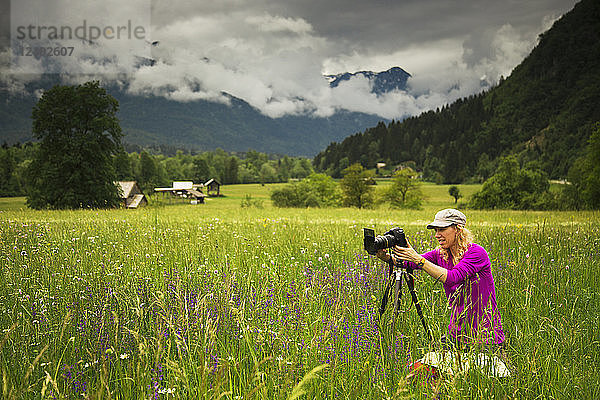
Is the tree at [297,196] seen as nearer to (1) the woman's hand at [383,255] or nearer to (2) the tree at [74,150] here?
(2) the tree at [74,150]

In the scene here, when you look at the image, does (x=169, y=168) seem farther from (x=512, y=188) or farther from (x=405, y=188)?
(x=512, y=188)

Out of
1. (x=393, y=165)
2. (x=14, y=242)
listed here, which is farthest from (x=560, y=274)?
(x=393, y=165)

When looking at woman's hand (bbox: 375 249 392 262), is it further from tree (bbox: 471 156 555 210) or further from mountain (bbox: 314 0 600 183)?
mountain (bbox: 314 0 600 183)

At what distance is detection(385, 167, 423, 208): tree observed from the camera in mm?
69250

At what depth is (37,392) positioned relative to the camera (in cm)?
267

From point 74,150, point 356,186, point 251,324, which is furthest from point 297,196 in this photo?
point 251,324

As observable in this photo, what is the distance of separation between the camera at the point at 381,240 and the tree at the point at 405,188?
67.2 m

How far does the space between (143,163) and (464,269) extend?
9698 centimetres

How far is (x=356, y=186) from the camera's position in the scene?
222 feet

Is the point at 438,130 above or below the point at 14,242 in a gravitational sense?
above

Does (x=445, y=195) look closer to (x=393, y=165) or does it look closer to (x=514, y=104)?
(x=393, y=165)

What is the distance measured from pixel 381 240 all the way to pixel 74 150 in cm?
4046

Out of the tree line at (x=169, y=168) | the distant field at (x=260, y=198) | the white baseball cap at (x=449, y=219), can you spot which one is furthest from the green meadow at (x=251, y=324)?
the tree line at (x=169, y=168)

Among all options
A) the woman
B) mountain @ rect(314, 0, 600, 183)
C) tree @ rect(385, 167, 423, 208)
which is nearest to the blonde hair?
the woman
